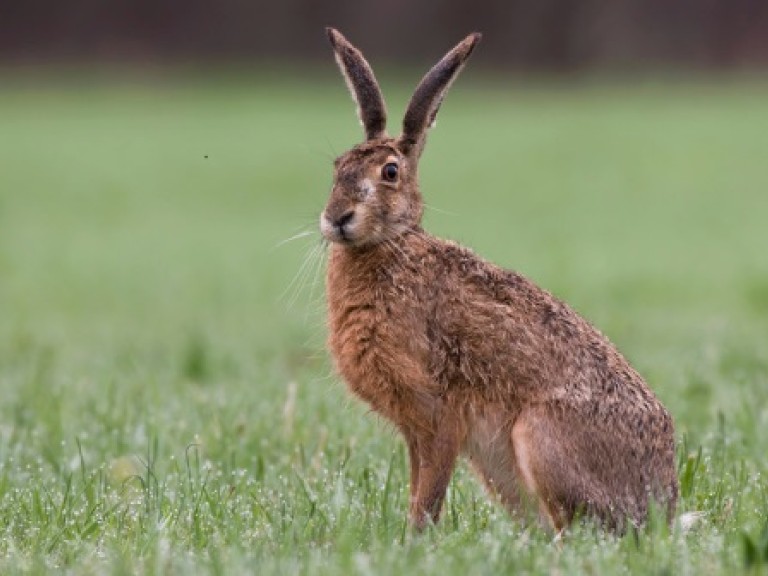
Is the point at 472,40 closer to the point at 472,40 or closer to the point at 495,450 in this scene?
the point at 472,40

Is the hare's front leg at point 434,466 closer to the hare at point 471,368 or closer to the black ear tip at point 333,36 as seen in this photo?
the hare at point 471,368

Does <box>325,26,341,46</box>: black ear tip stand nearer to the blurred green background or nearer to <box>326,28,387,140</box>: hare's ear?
<box>326,28,387,140</box>: hare's ear

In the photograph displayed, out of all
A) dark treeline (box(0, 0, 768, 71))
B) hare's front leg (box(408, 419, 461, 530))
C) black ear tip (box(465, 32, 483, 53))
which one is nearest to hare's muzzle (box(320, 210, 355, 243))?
hare's front leg (box(408, 419, 461, 530))

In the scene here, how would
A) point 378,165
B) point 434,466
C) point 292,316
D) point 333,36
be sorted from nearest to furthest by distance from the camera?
1. point 434,466
2. point 378,165
3. point 333,36
4. point 292,316

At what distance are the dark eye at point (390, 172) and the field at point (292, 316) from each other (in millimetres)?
451

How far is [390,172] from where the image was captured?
17.2 feet

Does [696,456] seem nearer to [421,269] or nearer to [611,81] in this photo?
[421,269]

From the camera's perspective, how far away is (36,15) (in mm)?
42312

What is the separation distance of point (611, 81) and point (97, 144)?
14.3 metres

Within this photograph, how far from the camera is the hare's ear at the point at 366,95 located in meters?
5.46

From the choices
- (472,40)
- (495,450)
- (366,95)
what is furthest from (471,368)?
(472,40)

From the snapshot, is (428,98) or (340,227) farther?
(428,98)

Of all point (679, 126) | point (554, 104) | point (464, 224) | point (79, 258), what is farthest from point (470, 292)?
point (554, 104)

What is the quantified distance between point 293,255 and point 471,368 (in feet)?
40.6
